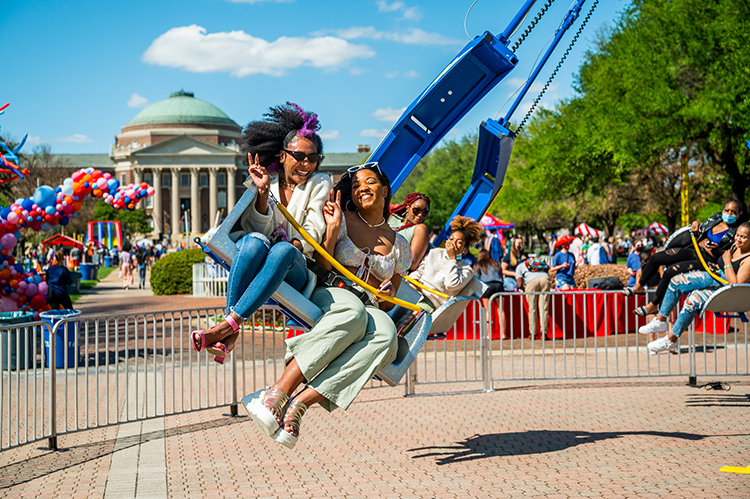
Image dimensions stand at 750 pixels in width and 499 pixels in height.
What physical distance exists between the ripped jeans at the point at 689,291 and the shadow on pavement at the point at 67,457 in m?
4.36

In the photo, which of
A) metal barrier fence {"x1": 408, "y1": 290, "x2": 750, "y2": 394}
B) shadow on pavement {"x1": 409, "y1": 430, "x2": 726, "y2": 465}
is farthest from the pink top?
metal barrier fence {"x1": 408, "y1": 290, "x2": 750, "y2": 394}

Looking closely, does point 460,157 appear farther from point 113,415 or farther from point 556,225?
point 113,415

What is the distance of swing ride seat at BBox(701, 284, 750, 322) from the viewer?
6.62 m

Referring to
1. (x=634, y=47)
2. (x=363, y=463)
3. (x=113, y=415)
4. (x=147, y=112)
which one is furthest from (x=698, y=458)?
(x=147, y=112)

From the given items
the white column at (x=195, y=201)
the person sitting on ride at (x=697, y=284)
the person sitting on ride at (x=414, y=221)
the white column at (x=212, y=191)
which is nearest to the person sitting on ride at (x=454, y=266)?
the person sitting on ride at (x=414, y=221)

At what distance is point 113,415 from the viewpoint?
23.3 feet

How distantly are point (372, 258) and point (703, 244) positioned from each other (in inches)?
166

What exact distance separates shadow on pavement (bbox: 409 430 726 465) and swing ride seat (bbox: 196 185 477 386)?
1484mm

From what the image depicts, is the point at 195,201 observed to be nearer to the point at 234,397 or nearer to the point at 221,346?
the point at 234,397

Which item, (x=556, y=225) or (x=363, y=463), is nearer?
(x=363, y=463)

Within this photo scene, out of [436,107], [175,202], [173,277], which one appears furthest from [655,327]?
[175,202]

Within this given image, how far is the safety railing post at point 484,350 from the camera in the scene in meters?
8.45

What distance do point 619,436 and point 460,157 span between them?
52.8 meters

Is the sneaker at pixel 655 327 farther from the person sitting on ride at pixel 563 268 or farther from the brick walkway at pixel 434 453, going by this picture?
the person sitting on ride at pixel 563 268
